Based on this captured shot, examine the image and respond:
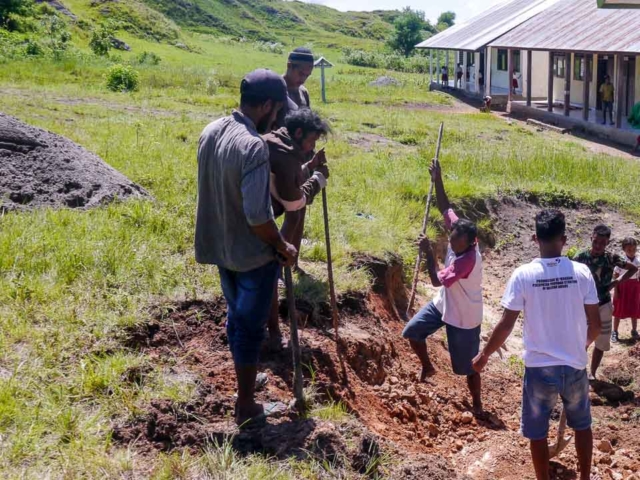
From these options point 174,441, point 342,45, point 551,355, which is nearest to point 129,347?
point 174,441

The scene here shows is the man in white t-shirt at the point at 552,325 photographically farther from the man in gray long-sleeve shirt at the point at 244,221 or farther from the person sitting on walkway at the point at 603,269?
the person sitting on walkway at the point at 603,269

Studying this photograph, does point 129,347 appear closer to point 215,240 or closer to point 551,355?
point 215,240

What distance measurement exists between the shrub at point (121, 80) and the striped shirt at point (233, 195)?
1819 cm

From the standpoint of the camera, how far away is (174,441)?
3873mm

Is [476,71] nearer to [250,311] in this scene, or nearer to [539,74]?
[539,74]

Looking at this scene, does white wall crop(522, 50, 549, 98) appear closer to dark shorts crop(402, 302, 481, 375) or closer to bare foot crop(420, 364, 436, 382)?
bare foot crop(420, 364, 436, 382)

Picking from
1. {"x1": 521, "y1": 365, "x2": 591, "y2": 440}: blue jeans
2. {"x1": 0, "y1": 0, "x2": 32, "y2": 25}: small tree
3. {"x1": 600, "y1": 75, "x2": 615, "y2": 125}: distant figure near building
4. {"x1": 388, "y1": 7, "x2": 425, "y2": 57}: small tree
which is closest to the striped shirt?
{"x1": 521, "y1": 365, "x2": 591, "y2": 440}: blue jeans

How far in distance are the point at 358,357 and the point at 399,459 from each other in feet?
5.07

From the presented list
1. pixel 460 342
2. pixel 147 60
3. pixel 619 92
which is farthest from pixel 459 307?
pixel 147 60

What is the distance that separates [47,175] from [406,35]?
227 ft

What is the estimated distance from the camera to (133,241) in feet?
20.7

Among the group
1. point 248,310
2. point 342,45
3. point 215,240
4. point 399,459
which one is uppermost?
point 342,45

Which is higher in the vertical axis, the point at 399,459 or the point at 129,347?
the point at 129,347

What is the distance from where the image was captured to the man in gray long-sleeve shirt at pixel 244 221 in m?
3.76
